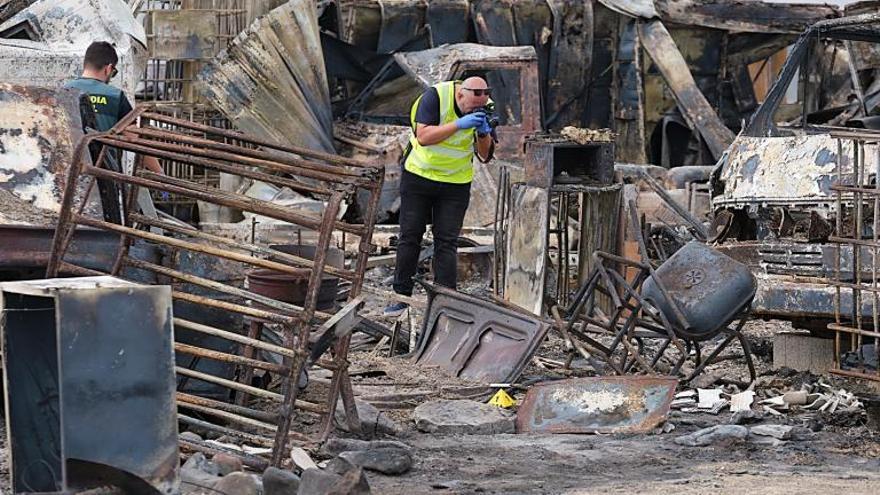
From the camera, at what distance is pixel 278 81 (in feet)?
55.4

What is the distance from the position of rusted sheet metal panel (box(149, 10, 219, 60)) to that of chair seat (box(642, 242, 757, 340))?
31.7 ft

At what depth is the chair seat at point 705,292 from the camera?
8.55 metres

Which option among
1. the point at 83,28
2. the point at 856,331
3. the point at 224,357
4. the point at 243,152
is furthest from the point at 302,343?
the point at 83,28

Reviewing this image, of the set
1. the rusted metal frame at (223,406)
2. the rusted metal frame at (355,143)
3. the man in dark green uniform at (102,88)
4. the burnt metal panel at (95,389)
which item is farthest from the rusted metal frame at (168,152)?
the rusted metal frame at (355,143)

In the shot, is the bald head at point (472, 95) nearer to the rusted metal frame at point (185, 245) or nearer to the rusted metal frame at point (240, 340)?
the rusted metal frame at point (185, 245)

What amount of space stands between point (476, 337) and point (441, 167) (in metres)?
1.31

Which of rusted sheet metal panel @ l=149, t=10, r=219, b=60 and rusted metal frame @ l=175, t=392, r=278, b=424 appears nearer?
rusted metal frame @ l=175, t=392, r=278, b=424

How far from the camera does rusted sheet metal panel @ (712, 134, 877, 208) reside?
8531 mm

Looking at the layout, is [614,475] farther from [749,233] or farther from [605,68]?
[605,68]

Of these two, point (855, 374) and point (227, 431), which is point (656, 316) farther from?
point (227, 431)

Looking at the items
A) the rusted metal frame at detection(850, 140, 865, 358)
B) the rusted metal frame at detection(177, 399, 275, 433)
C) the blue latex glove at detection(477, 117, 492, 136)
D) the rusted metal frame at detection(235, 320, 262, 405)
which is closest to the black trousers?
the blue latex glove at detection(477, 117, 492, 136)

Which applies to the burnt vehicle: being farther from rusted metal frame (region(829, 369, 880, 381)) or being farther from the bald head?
the bald head

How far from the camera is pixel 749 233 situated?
368 inches

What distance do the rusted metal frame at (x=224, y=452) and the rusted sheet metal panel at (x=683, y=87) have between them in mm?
11792
